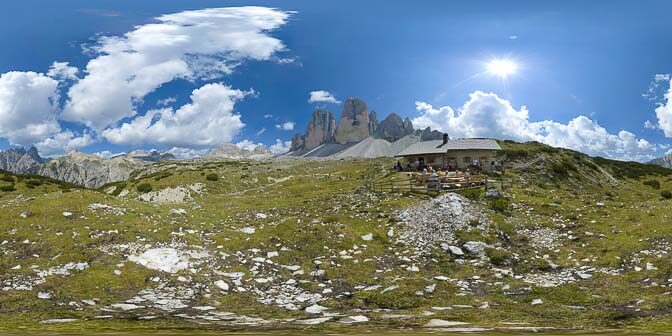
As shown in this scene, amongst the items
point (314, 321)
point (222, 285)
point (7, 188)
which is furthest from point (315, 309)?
point (7, 188)

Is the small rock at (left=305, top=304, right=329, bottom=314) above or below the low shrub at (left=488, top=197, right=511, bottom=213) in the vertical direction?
below

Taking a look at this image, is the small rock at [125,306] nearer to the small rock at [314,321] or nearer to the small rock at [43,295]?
the small rock at [43,295]

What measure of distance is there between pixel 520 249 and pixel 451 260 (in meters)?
4.53

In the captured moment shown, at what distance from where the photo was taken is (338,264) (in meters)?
25.2

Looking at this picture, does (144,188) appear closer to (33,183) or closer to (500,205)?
(33,183)

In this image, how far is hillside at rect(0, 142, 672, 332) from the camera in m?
17.4

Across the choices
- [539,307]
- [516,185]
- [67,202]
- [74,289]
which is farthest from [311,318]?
[516,185]

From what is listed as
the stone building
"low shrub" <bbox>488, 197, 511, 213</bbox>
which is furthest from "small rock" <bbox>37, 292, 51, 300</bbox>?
the stone building

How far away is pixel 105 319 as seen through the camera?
16.6m

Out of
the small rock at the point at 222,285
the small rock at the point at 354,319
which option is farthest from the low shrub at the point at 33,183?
the small rock at the point at 354,319

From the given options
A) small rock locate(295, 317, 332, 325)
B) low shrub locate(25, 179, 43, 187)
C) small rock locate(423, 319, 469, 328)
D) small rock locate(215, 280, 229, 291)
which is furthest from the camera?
low shrub locate(25, 179, 43, 187)

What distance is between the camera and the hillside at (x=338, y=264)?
57.2 ft

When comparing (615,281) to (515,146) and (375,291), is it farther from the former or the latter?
(515,146)

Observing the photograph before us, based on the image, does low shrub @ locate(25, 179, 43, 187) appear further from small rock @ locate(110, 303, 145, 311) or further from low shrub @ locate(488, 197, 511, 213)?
low shrub @ locate(488, 197, 511, 213)
